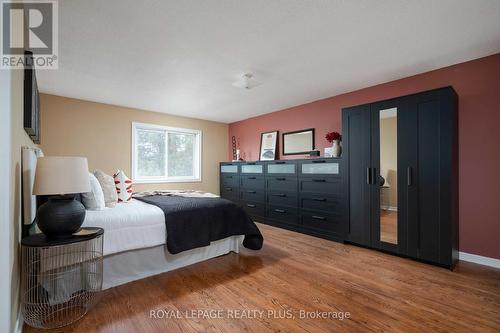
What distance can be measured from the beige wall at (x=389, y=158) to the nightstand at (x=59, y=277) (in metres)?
3.13

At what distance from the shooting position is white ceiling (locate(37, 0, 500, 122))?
1.81 metres

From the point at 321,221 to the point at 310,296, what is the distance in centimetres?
182

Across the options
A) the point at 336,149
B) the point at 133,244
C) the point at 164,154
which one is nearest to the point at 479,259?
the point at 336,149

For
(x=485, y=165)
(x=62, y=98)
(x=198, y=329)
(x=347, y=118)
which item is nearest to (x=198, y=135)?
(x=62, y=98)

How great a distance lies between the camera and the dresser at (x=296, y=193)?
11.7 ft

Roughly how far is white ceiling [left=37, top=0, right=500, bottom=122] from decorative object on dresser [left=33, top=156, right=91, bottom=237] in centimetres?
119

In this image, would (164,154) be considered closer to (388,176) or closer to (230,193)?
(230,193)

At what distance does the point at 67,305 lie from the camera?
6.08 feet

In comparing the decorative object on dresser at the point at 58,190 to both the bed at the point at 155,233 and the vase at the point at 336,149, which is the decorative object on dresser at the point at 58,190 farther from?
the vase at the point at 336,149

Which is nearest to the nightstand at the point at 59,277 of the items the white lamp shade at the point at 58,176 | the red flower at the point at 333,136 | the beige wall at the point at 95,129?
the white lamp shade at the point at 58,176

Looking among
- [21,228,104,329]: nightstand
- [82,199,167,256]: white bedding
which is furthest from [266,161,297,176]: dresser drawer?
[21,228,104,329]: nightstand

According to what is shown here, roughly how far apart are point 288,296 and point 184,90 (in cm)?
310

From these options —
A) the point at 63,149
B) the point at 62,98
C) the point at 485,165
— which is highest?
the point at 62,98

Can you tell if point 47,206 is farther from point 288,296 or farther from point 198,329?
point 288,296
